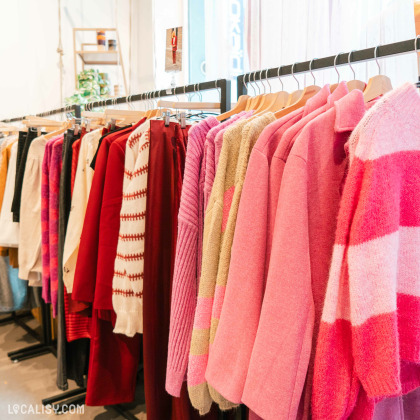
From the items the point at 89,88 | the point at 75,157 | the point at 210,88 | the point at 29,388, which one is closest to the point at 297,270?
the point at 210,88

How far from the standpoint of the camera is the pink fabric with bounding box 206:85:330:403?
2.85 feet

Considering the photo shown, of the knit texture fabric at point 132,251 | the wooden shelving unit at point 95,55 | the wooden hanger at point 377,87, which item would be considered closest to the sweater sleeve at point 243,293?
the wooden hanger at point 377,87

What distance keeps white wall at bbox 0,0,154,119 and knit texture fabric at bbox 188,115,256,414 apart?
322 cm

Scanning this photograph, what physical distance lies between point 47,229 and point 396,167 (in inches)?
61.3

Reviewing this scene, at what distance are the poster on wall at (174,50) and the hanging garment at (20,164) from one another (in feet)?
2.66

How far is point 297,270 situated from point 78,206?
1.11m

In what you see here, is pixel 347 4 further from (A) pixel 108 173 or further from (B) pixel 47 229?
(B) pixel 47 229

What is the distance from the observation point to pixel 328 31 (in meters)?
1.75

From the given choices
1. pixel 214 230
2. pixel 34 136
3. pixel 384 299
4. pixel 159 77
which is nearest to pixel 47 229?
pixel 34 136

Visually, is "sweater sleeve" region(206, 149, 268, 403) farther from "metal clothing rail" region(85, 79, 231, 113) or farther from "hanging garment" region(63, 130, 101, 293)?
"hanging garment" region(63, 130, 101, 293)

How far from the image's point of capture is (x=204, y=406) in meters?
1.01

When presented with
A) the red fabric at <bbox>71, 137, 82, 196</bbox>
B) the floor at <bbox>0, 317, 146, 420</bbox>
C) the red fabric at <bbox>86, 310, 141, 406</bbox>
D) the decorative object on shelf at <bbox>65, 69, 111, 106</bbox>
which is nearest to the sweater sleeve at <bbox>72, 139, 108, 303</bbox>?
the red fabric at <bbox>86, 310, 141, 406</bbox>

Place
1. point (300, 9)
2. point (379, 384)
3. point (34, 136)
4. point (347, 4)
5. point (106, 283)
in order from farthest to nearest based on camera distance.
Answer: point (34, 136)
point (300, 9)
point (347, 4)
point (106, 283)
point (379, 384)

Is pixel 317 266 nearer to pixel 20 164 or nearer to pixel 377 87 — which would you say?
pixel 377 87
